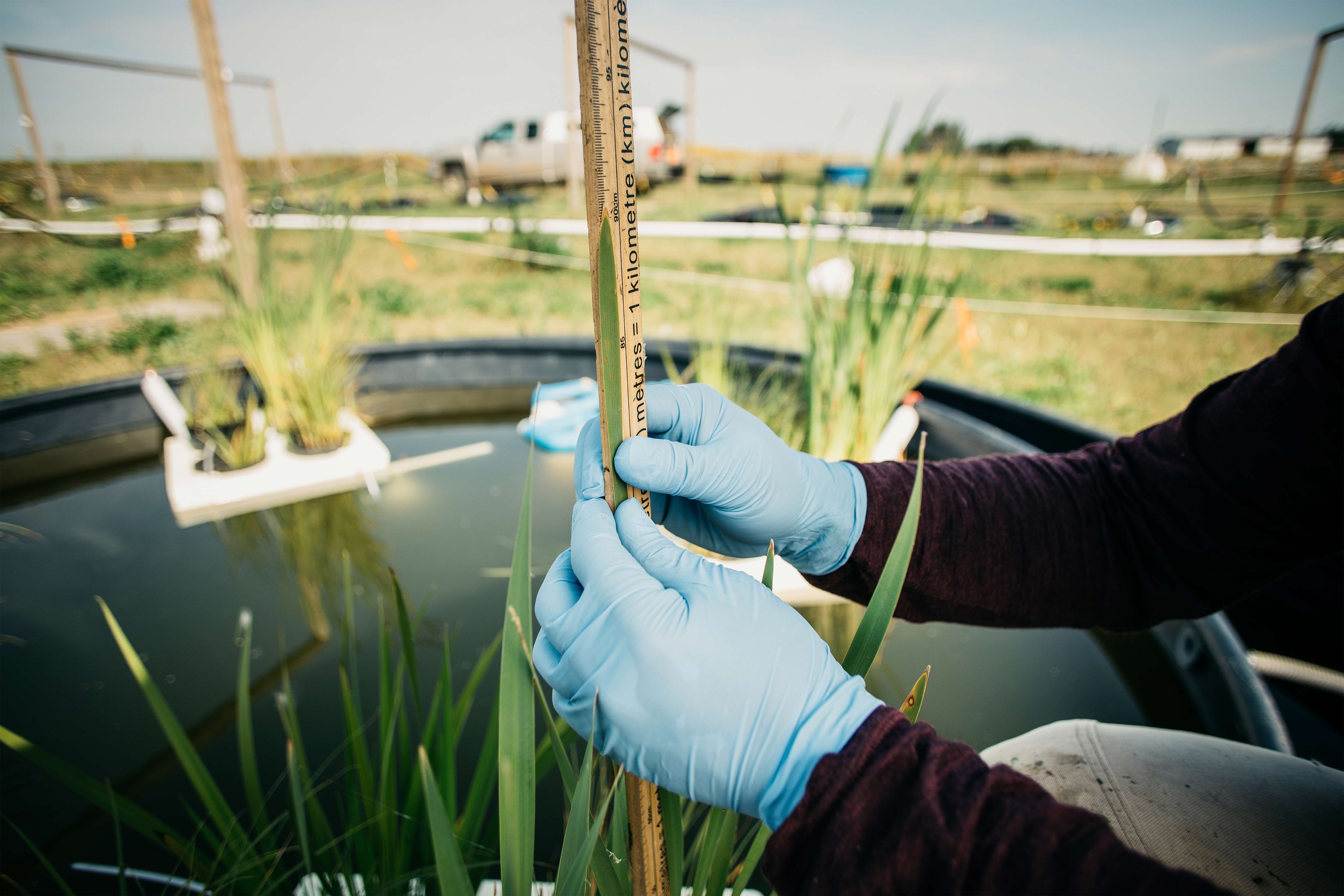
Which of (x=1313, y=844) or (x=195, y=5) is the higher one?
(x=195, y=5)

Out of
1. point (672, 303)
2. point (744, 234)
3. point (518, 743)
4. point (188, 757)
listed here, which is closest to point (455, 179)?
point (744, 234)

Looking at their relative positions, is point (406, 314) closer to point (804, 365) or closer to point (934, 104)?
point (804, 365)

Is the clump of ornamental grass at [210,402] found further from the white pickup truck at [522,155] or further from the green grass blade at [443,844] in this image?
the white pickup truck at [522,155]

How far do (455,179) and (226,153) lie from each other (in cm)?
1086

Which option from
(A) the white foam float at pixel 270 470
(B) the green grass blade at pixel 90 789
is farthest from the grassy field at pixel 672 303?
(B) the green grass blade at pixel 90 789

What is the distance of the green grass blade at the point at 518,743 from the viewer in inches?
16.7

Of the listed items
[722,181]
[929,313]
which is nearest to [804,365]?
[929,313]

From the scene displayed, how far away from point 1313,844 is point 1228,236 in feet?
32.0

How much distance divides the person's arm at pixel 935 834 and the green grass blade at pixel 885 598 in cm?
6

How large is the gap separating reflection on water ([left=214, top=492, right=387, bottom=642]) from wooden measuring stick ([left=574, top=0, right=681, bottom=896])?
1436mm

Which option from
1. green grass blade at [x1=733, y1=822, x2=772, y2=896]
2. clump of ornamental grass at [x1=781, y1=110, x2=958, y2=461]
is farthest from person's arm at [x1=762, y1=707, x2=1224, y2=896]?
clump of ornamental grass at [x1=781, y1=110, x2=958, y2=461]

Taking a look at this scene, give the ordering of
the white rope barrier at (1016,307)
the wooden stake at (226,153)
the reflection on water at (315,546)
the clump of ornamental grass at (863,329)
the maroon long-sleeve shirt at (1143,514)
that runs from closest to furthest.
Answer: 1. the maroon long-sleeve shirt at (1143,514)
2. the clump of ornamental grass at (863,329)
3. the reflection on water at (315,546)
4. the wooden stake at (226,153)
5. the white rope barrier at (1016,307)

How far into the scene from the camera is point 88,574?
165 cm

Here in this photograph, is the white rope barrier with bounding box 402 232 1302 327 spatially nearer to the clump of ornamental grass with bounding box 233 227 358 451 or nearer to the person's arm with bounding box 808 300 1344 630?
the clump of ornamental grass with bounding box 233 227 358 451
